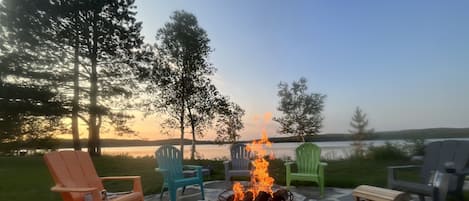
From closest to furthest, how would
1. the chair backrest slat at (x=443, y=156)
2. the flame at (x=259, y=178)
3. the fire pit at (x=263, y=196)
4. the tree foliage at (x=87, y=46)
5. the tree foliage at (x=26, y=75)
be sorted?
1. the fire pit at (x=263, y=196)
2. the flame at (x=259, y=178)
3. the chair backrest slat at (x=443, y=156)
4. the tree foliage at (x=26, y=75)
5. the tree foliage at (x=87, y=46)

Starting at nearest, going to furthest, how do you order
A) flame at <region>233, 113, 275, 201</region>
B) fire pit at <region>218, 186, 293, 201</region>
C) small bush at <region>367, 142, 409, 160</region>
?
fire pit at <region>218, 186, 293, 201</region> → flame at <region>233, 113, 275, 201</region> → small bush at <region>367, 142, 409, 160</region>

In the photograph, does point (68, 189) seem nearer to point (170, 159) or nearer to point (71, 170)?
point (71, 170)

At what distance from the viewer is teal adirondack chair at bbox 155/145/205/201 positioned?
15.7 ft

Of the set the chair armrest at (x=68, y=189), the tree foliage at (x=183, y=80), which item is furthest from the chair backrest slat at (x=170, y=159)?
the tree foliage at (x=183, y=80)

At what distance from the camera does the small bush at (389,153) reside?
9.76 m

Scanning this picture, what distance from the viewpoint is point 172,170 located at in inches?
198

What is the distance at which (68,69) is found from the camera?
13570 mm

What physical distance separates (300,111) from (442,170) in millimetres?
→ 10628

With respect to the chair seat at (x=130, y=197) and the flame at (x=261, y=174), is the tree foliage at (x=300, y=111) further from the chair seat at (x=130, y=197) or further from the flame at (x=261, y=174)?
the chair seat at (x=130, y=197)

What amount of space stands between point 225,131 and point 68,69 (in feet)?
21.8

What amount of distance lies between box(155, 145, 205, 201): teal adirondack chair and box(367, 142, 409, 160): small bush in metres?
6.69

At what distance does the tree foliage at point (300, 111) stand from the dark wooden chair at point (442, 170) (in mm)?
10054

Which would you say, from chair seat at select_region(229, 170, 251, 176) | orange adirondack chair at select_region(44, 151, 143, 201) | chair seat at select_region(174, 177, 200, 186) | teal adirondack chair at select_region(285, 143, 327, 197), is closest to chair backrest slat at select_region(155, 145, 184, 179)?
chair seat at select_region(174, 177, 200, 186)

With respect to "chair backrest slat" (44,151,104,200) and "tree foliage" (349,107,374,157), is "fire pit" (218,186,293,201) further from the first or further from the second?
"tree foliage" (349,107,374,157)
